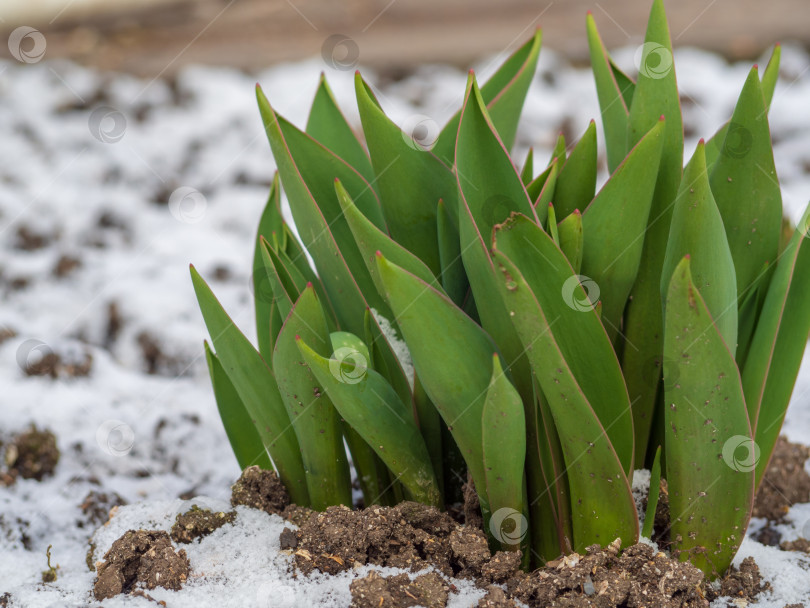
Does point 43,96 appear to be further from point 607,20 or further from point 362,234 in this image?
point 362,234

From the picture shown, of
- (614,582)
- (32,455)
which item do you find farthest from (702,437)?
(32,455)

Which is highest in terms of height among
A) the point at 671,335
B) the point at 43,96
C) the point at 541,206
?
the point at 43,96

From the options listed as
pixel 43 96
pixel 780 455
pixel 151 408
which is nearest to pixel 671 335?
pixel 780 455

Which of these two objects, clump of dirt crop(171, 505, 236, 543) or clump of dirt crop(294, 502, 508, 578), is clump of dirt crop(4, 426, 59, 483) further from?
clump of dirt crop(294, 502, 508, 578)

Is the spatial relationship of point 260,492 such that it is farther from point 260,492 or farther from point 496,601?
point 496,601

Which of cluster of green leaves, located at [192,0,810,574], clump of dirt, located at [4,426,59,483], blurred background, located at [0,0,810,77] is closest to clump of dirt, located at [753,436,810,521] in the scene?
cluster of green leaves, located at [192,0,810,574]

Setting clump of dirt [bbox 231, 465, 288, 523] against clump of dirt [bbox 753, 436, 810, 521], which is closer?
clump of dirt [bbox 231, 465, 288, 523]
